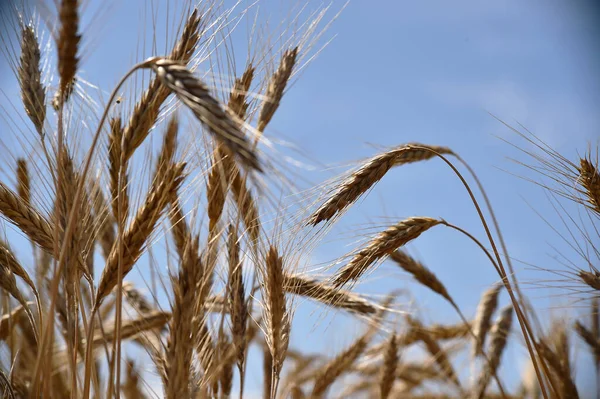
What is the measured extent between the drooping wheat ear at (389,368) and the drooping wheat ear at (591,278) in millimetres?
1270

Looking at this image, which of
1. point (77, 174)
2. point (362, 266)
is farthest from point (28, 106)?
point (362, 266)

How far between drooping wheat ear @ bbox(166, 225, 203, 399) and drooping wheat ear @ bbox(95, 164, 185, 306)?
0.29m

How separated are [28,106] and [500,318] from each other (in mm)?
2957

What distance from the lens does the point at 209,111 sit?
136cm

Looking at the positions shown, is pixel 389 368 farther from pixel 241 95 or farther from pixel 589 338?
pixel 241 95

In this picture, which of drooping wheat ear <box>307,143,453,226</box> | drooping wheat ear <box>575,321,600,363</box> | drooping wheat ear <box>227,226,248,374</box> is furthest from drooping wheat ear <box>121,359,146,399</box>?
drooping wheat ear <box>575,321,600,363</box>

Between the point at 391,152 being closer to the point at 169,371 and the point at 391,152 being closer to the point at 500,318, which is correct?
the point at 169,371

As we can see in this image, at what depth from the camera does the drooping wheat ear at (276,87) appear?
220cm

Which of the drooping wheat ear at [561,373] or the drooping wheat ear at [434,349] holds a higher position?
the drooping wheat ear at [434,349]

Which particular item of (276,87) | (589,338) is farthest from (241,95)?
(589,338)

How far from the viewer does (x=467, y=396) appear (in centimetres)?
355

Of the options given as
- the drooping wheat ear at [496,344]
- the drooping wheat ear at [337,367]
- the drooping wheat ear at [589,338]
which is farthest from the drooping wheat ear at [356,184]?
the drooping wheat ear at [589,338]

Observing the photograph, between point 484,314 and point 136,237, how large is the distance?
2474mm

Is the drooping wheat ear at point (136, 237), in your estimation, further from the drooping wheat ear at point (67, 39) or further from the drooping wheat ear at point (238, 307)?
the drooping wheat ear at point (67, 39)
